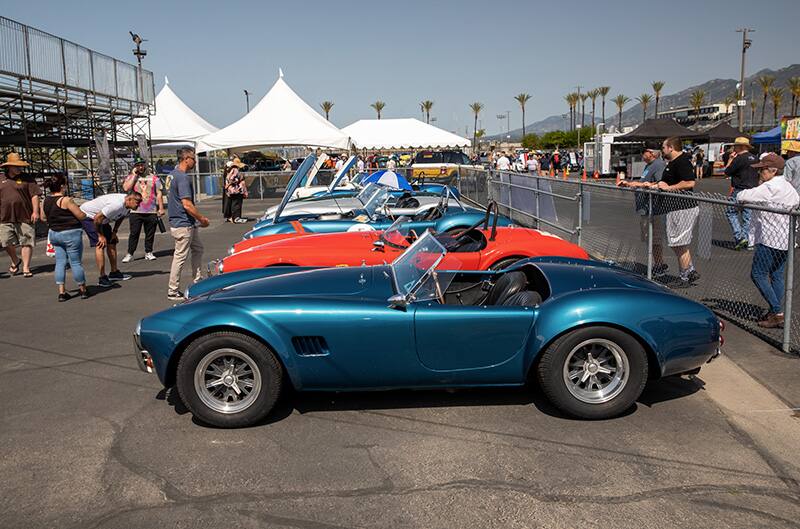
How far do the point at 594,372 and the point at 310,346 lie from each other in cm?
181

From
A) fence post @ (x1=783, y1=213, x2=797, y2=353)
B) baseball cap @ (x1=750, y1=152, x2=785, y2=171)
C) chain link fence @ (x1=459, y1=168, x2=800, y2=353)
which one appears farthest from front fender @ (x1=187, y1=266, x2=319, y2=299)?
baseball cap @ (x1=750, y1=152, x2=785, y2=171)

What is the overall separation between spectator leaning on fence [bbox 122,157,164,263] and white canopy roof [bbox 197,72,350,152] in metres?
14.7

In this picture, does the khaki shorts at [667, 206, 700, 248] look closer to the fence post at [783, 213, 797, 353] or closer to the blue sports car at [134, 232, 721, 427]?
the fence post at [783, 213, 797, 353]

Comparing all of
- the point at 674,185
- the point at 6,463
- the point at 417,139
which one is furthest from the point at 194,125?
the point at 6,463

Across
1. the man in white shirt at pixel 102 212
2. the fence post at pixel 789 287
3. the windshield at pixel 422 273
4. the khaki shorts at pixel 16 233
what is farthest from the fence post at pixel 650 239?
the khaki shorts at pixel 16 233

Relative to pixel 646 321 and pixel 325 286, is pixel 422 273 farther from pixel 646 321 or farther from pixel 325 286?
pixel 646 321

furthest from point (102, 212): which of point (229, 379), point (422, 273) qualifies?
point (422, 273)

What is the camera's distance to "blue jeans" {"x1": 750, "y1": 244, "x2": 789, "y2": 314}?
621 centimetres

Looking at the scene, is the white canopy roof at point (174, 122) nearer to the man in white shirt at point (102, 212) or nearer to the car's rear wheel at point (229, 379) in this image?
the man in white shirt at point (102, 212)

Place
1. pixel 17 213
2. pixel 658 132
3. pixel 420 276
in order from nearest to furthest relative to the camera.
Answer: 1. pixel 420 276
2. pixel 17 213
3. pixel 658 132

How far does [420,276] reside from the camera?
4.58 metres

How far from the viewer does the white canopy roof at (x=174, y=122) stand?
3488 cm

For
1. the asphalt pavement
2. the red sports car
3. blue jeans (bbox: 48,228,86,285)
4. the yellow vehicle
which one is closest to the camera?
the asphalt pavement

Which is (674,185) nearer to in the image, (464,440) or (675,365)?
(675,365)
